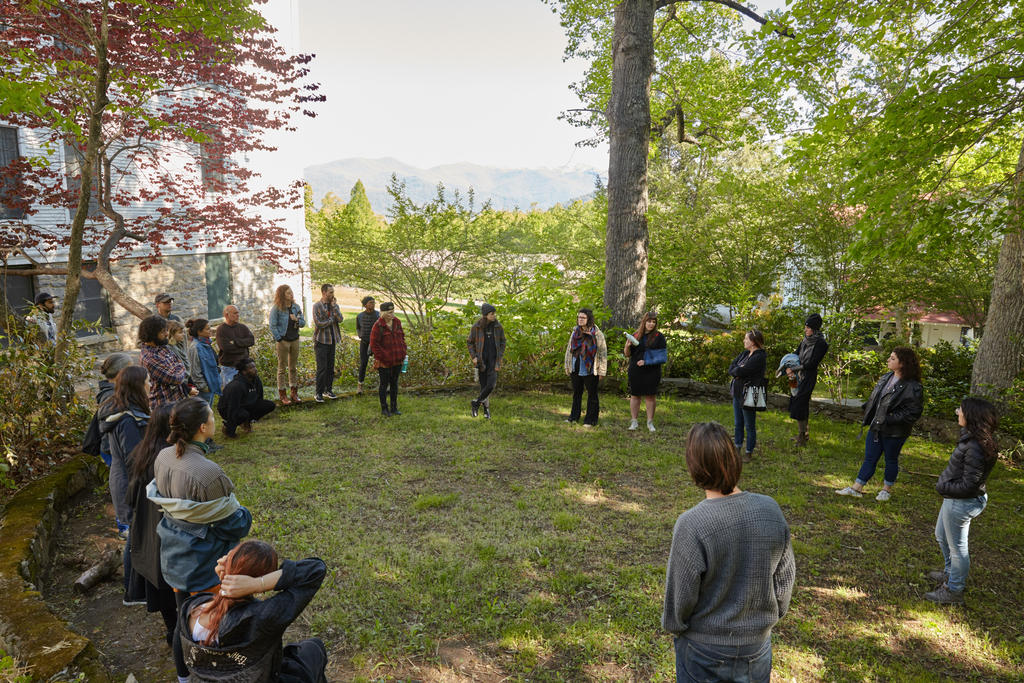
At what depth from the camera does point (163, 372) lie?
5852mm

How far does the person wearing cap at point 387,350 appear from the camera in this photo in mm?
9062

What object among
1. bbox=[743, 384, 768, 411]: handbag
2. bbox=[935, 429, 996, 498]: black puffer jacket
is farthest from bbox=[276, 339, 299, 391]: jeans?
bbox=[935, 429, 996, 498]: black puffer jacket

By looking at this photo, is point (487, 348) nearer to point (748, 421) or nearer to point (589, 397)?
point (589, 397)

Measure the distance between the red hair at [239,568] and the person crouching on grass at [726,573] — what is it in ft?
5.65

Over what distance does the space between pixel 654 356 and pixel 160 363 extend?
20.6ft

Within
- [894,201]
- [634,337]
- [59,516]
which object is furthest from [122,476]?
[894,201]

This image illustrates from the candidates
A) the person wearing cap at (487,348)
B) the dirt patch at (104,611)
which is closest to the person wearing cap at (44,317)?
the dirt patch at (104,611)

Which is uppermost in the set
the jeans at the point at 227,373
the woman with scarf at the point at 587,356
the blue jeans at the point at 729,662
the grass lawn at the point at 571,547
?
the woman with scarf at the point at 587,356

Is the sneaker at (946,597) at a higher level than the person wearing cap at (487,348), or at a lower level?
lower

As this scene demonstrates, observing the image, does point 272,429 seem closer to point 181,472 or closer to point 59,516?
point 59,516

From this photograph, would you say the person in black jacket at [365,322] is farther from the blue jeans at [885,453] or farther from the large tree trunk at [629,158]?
the blue jeans at [885,453]

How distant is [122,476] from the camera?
179 inches

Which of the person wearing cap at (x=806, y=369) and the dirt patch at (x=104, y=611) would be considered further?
the person wearing cap at (x=806, y=369)

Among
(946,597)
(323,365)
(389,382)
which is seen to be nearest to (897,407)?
(946,597)
